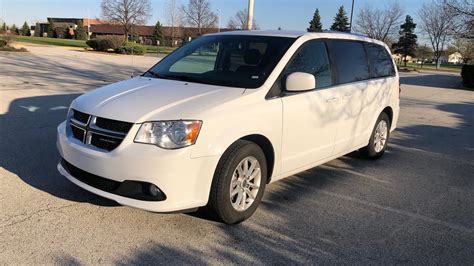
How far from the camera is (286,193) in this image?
5.08 metres

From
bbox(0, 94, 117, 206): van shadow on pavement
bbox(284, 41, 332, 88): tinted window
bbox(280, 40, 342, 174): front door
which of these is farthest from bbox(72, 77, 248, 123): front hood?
bbox(0, 94, 117, 206): van shadow on pavement

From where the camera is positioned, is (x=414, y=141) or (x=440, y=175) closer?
(x=440, y=175)

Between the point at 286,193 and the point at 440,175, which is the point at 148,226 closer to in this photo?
the point at 286,193

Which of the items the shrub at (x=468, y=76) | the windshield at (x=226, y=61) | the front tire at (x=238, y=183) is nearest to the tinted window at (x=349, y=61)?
the windshield at (x=226, y=61)

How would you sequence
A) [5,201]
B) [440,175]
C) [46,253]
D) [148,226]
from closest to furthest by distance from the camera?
1. [46,253]
2. [148,226]
3. [5,201]
4. [440,175]

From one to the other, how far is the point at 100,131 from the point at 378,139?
432cm

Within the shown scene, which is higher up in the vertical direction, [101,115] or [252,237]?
[101,115]

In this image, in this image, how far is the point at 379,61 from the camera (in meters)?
6.57

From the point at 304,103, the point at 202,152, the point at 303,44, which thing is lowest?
→ the point at 202,152

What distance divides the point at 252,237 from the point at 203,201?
529 mm

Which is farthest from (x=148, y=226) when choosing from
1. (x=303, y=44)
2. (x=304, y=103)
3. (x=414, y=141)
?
(x=414, y=141)

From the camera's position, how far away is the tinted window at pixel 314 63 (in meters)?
4.77

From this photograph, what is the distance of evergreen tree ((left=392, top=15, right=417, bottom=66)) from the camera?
67438 mm

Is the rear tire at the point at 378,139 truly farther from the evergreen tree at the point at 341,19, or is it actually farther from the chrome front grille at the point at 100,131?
→ the evergreen tree at the point at 341,19
